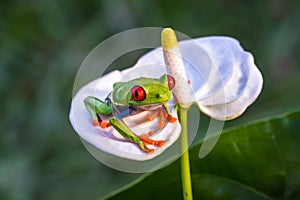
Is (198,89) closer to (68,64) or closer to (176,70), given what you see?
(176,70)

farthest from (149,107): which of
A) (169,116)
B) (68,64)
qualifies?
(68,64)

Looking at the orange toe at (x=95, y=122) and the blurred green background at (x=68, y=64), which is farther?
the blurred green background at (x=68, y=64)

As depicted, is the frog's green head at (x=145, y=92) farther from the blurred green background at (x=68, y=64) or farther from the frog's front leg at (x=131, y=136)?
the blurred green background at (x=68, y=64)

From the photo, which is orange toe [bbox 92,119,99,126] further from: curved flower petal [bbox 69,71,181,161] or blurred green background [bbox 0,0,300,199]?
blurred green background [bbox 0,0,300,199]

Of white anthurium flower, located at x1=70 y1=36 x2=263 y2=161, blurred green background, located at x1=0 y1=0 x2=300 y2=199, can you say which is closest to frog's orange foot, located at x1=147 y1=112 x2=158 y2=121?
white anthurium flower, located at x1=70 y1=36 x2=263 y2=161

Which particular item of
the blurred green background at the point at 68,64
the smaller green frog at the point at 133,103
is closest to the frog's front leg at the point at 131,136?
the smaller green frog at the point at 133,103
